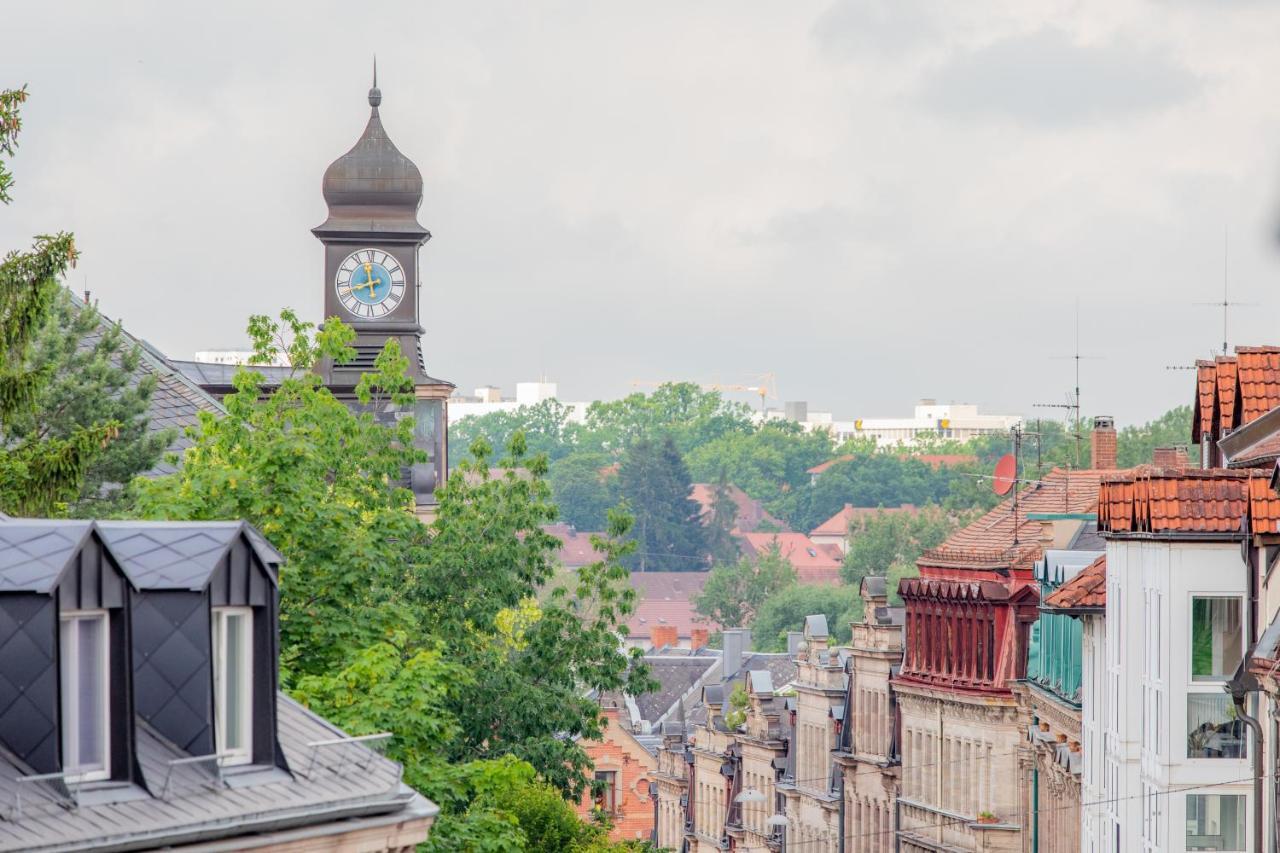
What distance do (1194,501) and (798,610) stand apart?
445ft

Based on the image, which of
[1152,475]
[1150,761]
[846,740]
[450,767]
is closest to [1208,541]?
[1152,475]

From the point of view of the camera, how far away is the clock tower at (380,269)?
63.3 meters

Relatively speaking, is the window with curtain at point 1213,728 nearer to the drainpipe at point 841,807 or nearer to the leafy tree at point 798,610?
the drainpipe at point 841,807

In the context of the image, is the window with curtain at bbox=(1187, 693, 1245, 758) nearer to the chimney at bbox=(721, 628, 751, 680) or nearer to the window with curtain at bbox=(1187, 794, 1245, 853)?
the window with curtain at bbox=(1187, 794, 1245, 853)

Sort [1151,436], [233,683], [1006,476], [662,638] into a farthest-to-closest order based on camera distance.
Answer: [1151,436]
[662,638]
[1006,476]
[233,683]

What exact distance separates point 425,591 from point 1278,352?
14536 millimetres

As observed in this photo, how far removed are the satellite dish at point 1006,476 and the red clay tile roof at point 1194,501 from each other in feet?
82.2

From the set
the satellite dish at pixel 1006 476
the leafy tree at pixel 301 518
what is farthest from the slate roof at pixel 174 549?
the satellite dish at pixel 1006 476

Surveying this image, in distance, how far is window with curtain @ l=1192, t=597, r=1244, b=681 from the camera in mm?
29219

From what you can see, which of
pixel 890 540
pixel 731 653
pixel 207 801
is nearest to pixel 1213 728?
pixel 207 801

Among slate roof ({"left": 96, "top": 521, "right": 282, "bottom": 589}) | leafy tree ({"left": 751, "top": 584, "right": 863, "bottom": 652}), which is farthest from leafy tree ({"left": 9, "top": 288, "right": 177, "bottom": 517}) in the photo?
leafy tree ({"left": 751, "top": 584, "right": 863, "bottom": 652})

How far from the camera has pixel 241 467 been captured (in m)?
31.7

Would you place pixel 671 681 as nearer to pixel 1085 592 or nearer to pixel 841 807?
pixel 841 807

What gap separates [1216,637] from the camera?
29.5m
